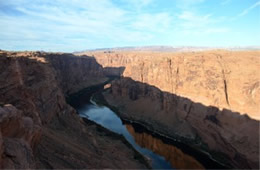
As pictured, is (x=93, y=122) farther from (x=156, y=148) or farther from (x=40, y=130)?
(x=40, y=130)

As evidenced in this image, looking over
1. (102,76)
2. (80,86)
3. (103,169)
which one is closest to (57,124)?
(103,169)

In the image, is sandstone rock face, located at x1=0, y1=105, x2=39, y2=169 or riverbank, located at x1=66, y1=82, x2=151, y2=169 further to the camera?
riverbank, located at x1=66, y1=82, x2=151, y2=169

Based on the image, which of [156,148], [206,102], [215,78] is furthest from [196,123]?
[215,78]

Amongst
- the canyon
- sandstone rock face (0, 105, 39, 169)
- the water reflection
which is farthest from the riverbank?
sandstone rock face (0, 105, 39, 169)

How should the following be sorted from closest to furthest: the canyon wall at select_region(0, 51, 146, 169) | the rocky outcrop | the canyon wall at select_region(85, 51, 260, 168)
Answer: the canyon wall at select_region(0, 51, 146, 169) → the rocky outcrop → the canyon wall at select_region(85, 51, 260, 168)

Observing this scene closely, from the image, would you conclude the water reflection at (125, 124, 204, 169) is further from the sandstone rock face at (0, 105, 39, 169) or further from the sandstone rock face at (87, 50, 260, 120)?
the sandstone rock face at (0, 105, 39, 169)

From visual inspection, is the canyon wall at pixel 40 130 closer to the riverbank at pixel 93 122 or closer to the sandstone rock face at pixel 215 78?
the riverbank at pixel 93 122

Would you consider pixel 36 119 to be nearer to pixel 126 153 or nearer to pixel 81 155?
pixel 81 155

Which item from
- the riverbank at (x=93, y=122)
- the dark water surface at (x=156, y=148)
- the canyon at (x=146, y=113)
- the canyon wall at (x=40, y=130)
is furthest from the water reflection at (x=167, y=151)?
the canyon wall at (x=40, y=130)
